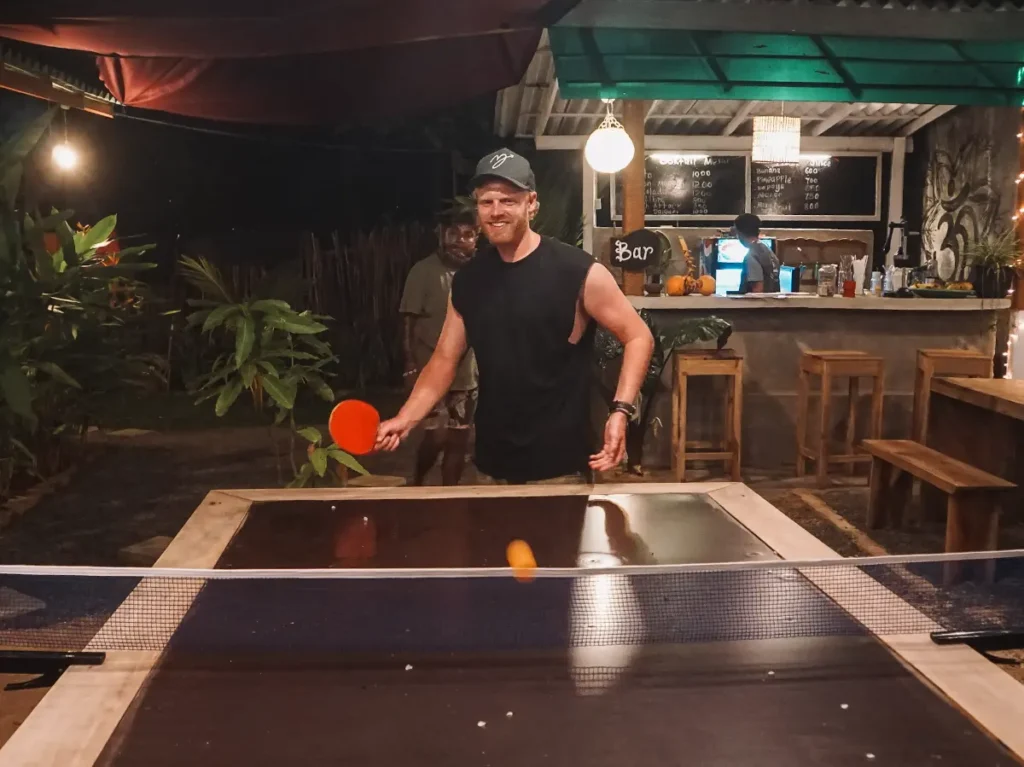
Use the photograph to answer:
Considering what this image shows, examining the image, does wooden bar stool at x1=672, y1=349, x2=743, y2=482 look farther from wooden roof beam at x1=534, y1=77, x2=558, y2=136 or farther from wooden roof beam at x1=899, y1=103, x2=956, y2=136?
wooden roof beam at x1=899, y1=103, x2=956, y2=136

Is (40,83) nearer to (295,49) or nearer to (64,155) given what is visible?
(64,155)

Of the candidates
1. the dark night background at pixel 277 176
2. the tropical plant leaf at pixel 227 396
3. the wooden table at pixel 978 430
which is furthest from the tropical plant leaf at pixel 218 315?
the dark night background at pixel 277 176

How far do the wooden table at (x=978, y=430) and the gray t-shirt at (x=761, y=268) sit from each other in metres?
1.99

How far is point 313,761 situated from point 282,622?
48 centimetres

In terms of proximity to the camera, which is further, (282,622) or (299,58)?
(299,58)

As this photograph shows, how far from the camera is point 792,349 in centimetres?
641

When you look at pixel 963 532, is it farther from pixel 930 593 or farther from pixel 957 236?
pixel 957 236

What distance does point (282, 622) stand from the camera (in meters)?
1.61

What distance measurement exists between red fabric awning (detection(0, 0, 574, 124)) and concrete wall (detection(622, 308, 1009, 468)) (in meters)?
3.07

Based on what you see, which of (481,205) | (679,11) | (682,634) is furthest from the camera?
(679,11)

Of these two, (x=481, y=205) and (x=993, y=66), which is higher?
(x=993, y=66)

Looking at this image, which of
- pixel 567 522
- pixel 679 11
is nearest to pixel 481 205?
pixel 567 522

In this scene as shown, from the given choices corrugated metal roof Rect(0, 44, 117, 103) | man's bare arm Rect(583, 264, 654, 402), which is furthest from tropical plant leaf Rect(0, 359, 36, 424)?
corrugated metal roof Rect(0, 44, 117, 103)

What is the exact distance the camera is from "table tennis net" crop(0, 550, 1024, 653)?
1.53 metres
